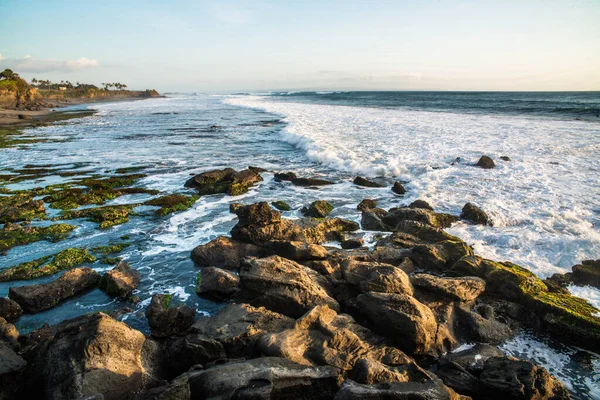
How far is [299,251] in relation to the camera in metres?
Answer: 8.59

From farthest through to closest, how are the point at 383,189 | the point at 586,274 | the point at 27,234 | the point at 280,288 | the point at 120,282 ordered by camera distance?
the point at 383,189 → the point at 27,234 → the point at 586,274 → the point at 120,282 → the point at 280,288

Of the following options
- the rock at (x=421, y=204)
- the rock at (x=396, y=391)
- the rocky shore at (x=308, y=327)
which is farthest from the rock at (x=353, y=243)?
the rock at (x=396, y=391)

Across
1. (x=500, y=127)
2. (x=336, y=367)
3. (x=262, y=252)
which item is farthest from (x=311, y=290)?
(x=500, y=127)

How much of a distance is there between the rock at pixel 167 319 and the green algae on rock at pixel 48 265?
4.10 m

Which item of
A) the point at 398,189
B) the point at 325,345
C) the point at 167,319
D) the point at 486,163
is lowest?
the point at 167,319

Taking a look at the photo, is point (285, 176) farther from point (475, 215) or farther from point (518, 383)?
point (518, 383)

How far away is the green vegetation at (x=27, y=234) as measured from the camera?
10453 millimetres

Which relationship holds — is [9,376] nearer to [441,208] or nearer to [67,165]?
[441,208]

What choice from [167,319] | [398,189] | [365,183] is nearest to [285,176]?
[365,183]

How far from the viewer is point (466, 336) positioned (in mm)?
6551

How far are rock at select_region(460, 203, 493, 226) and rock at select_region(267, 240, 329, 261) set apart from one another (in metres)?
5.84

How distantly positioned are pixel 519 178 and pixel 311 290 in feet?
46.2

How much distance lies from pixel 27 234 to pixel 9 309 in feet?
16.1

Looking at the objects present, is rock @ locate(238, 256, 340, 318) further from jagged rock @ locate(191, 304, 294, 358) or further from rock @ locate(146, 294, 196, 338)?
rock @ locate(146, 294, 196, 338)
